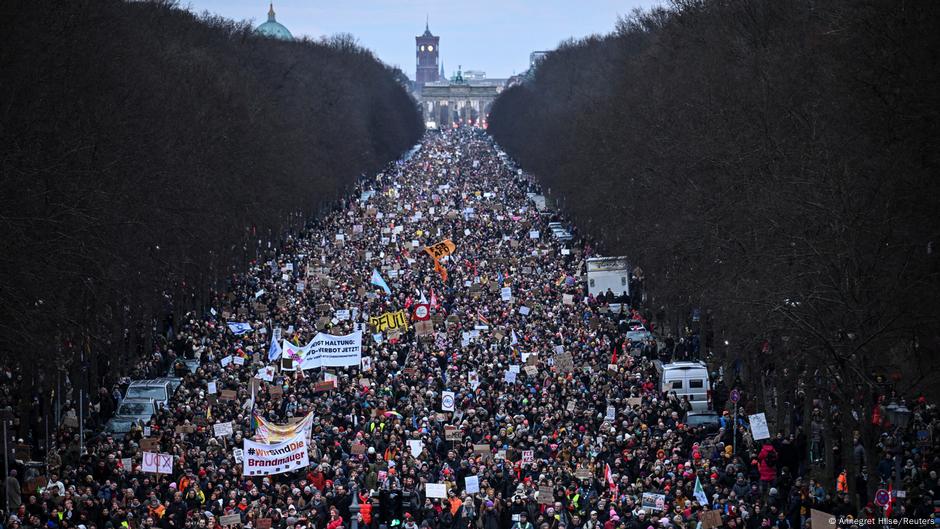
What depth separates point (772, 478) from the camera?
29266 millimetres

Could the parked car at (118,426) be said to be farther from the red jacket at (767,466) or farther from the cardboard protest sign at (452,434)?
the red jacket at (767,466)

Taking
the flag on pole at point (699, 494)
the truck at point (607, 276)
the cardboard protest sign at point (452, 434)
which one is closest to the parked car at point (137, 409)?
the cardboard protest sign at point (452, 434)

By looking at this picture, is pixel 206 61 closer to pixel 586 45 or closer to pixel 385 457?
pixel 385 457

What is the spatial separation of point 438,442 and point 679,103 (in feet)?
80.3

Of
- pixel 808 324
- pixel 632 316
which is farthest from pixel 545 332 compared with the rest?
pixel 808 324

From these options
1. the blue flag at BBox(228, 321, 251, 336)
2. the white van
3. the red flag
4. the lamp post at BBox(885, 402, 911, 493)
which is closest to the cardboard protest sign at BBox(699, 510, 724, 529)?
the lamp post at BBox(885, 402, 911, 493)

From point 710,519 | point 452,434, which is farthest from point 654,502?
point 452,434

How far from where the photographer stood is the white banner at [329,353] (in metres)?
38.7

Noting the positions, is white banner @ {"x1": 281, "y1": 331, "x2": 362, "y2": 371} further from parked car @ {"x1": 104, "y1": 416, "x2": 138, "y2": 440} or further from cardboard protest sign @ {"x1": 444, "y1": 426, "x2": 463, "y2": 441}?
cardboard protest sign @ {"x1": 444, "y1": 426, "x2": 463, "y2": 441}

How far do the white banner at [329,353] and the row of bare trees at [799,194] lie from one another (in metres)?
8.60

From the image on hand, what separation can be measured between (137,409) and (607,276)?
24005 mm

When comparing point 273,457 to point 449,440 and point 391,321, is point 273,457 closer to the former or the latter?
point 449,440

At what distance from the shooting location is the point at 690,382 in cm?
3756

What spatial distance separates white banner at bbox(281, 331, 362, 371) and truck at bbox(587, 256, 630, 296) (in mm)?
18681
